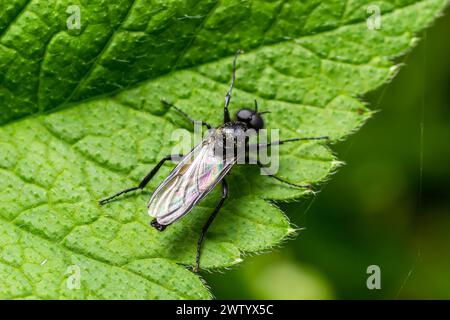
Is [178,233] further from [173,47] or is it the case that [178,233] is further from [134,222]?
[173,47]

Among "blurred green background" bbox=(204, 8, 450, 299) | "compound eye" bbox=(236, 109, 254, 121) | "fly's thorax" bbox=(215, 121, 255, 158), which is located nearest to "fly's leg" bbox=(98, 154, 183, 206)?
"fly's thorax" bbox=(215, 121, 255, 158)

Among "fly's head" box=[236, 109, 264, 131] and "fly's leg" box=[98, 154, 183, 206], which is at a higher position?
"fly's head" box=[236, 109, 264, 131]

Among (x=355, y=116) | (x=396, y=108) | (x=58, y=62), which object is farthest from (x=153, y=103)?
(x=396, y=108)

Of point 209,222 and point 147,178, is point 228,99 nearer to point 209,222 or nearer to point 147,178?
point 147,178

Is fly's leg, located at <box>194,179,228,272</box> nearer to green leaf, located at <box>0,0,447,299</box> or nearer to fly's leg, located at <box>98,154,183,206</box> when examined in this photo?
green leaf, located at <box>0,0,447,299</box>

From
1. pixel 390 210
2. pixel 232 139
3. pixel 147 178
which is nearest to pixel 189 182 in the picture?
pixel 147 178
